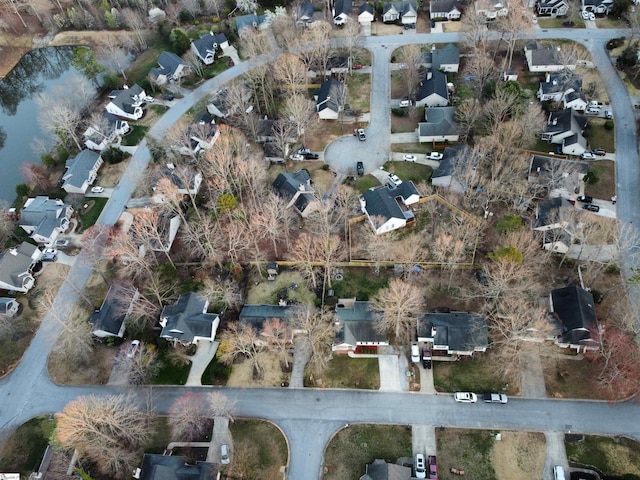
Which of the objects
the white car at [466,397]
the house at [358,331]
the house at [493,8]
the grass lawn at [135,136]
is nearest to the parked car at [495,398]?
the white car at [466,397]

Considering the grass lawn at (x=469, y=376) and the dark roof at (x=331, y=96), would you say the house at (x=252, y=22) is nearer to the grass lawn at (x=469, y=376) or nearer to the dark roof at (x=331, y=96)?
the dark roof at (x=331, y=96)

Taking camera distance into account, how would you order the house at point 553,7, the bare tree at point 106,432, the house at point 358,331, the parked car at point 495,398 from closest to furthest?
the bare tree at point 106,432, the parked car at point 495,398, the house at point 358,331, the house at point 553,7

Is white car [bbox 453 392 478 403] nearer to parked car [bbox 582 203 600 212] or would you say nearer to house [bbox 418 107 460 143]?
parked car [bbox 582 203 600 212]

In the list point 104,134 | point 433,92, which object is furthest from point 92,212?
point 433,92

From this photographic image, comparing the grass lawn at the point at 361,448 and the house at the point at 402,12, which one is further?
the house at the point at 402,12

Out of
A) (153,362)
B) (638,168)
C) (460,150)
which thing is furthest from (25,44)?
(638,168)

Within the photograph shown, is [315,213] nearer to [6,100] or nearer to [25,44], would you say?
[6,100]
